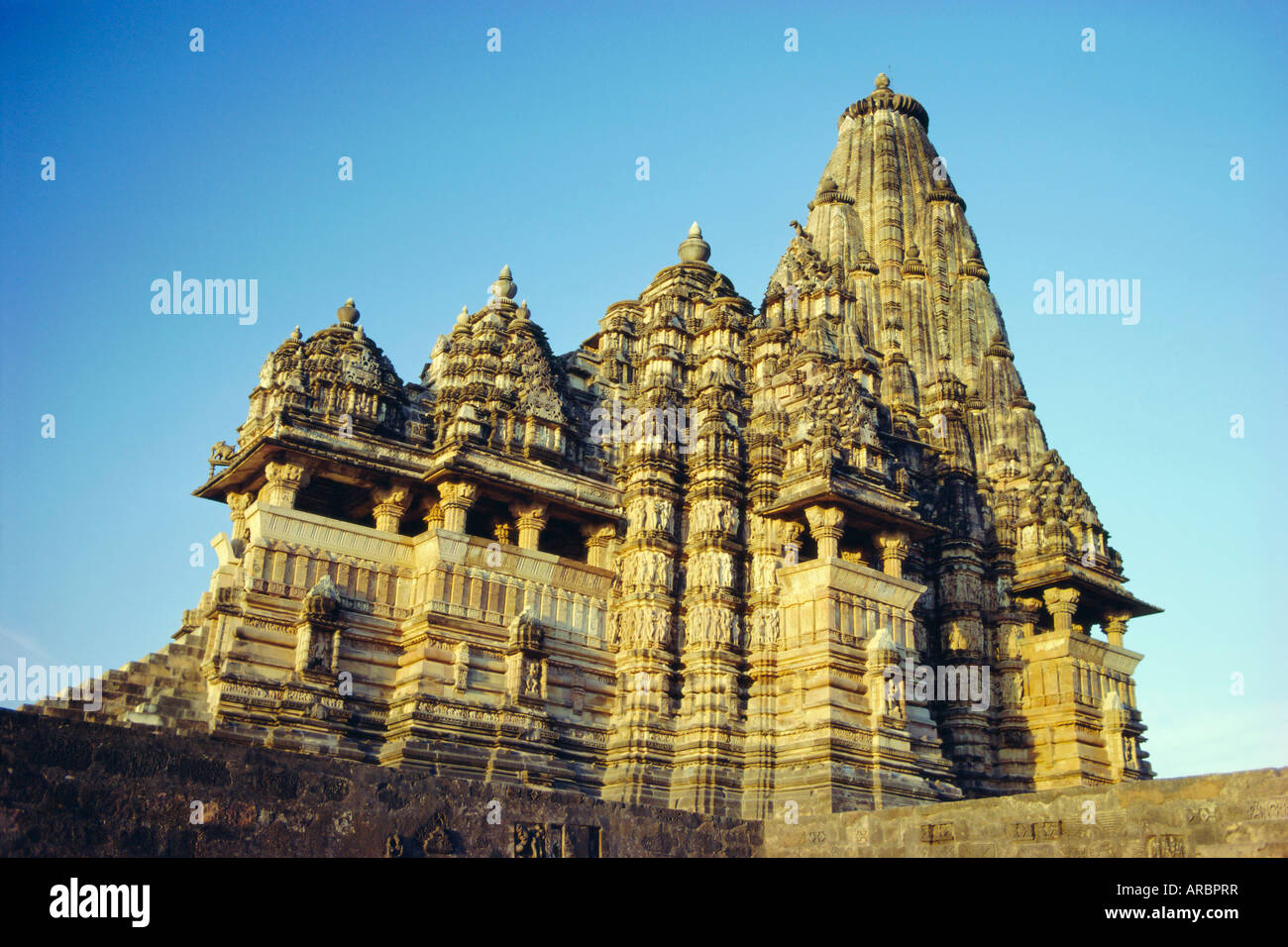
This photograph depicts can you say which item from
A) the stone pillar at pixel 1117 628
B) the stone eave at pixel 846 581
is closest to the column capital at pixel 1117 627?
the stone pillar at pixel 1117 628

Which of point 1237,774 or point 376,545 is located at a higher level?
point 376,545

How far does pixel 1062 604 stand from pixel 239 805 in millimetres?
26520

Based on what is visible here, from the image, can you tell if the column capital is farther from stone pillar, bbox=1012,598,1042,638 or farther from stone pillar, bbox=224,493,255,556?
stone pillar, bbox=224,493,255,556

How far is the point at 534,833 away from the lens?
18.1 meters

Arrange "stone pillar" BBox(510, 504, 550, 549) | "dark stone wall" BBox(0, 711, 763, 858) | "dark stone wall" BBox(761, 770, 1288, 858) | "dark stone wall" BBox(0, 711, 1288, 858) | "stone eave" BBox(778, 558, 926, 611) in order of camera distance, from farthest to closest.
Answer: "stone pillar" BBox(510, 504, 550, 549), "stone eave" BBox(778, 558, 926, 611), "dark stone wall" BBox(761, 770, 1288, 858), "dark stone wall" BBox(0, 711, 1288, 858), "dark stone wall" BBox(0, 711, 763, 858)

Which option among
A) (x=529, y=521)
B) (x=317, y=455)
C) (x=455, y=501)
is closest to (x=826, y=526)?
(x=529, y=521)

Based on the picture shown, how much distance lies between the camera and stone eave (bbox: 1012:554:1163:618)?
116 feet

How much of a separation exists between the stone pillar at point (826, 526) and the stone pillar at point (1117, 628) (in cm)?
1185

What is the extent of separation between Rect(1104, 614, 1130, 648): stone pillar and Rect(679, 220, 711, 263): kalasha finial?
16317 mm

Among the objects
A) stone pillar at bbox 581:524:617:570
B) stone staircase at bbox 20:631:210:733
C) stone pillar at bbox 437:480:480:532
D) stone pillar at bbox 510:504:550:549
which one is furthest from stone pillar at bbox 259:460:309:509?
stone pillar at bbox 581:524:617:570
